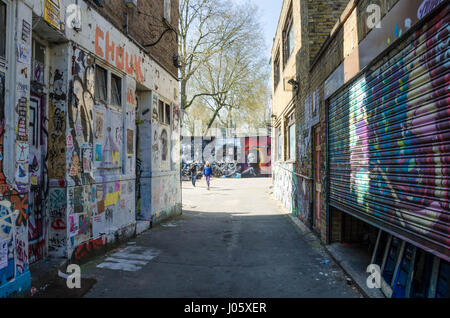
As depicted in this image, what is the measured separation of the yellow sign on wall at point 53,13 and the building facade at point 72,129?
13 millimetres

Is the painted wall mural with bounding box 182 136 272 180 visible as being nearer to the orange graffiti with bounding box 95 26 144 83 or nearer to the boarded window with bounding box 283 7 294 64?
the boarded window with bounding box 283 7 294 64

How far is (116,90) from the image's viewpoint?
21.6 ft

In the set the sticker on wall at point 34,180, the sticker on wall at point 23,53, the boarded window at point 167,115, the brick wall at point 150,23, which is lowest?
the sticker on wall at point 34,180

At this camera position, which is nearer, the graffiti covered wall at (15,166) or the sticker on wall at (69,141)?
the graffiti covered wall at (15,166)

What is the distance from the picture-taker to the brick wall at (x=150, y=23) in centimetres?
627

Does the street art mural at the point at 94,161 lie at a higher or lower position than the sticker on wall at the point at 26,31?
lower

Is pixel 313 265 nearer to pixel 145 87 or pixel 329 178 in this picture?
pixel 329 178

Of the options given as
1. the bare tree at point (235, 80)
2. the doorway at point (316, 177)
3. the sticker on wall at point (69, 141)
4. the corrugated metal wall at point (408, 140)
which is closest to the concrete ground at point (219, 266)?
the doorway at point (316, 177)

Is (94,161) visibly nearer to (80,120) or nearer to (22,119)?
(80,120)

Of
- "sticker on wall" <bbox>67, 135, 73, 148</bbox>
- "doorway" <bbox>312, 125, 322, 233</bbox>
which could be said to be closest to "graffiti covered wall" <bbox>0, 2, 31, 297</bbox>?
"sticker on wall" <bbox>67, 135, 73, 148</bbox>

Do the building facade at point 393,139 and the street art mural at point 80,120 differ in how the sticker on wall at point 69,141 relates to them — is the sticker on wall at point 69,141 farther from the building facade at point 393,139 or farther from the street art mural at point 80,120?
the building facade at point 393,139

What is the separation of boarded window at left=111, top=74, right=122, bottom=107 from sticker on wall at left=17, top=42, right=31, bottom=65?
2.63 metres

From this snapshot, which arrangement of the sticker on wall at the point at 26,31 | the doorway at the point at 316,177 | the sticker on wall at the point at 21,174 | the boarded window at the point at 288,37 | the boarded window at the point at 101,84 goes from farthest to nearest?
the boarded window at the point at 288,37 < the doorway at the point at 316,177 < the boarded window at the point at 101,84 < the sticker on wall at the point at 26,31 < the sticker on wall at the point at 21,174
